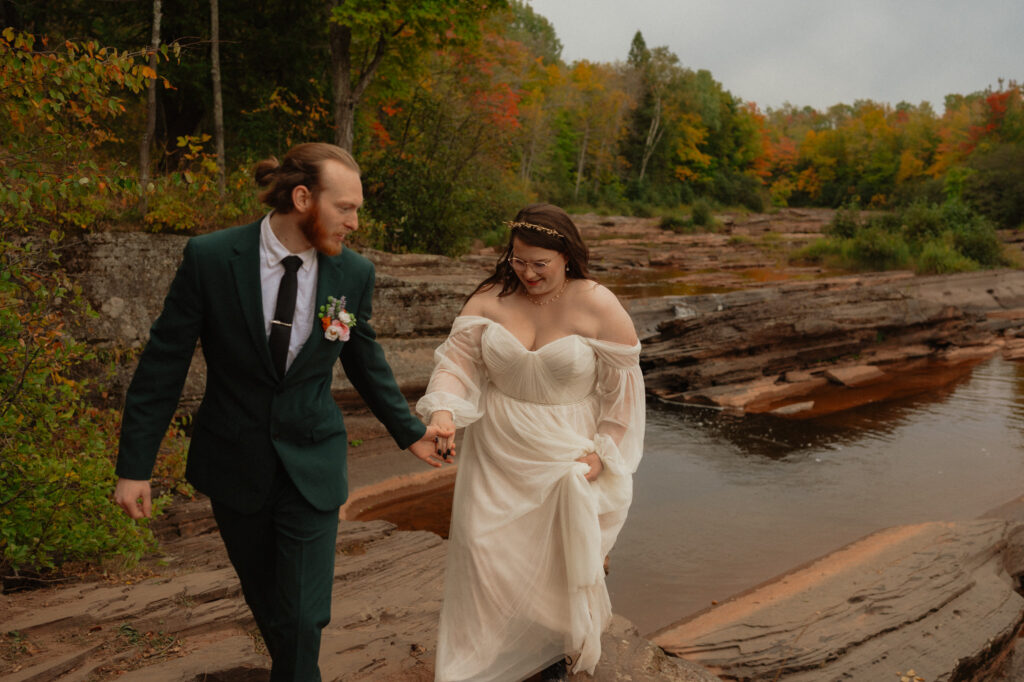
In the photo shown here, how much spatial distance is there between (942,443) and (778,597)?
6165 millimetres

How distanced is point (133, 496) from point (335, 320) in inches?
34.9

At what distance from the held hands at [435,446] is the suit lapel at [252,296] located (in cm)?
79

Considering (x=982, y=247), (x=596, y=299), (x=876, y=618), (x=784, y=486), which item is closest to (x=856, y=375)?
(x=784, y=486)

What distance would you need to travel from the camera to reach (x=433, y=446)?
10.9ft

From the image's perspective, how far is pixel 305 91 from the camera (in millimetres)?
15734

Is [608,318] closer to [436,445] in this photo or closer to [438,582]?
[436,445]

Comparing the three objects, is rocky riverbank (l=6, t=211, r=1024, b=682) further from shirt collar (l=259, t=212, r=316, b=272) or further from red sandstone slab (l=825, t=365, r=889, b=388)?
shirt collar (l=259, t=212, r=316, b=272)

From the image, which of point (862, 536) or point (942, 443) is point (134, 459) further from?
point (942, 443)

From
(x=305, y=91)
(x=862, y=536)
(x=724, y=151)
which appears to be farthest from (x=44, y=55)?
(x=724, y=151)

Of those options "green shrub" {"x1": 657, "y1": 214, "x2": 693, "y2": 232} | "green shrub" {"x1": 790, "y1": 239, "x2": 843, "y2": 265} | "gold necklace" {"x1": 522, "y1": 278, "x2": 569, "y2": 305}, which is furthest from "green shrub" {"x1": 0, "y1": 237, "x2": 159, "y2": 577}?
"green shrub" {"x1": 657, "y1": 214, "x2": 693, "y2": 232}

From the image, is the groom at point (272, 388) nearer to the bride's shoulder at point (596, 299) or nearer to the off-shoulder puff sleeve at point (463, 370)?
the off-shoulder puff sleeve at point (463, 370)

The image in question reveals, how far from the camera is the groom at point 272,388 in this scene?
8.80ft

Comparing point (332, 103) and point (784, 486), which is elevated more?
point (332, 103)

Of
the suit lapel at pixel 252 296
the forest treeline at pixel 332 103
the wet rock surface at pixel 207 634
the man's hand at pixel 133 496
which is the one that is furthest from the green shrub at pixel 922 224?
the man's hand at pixel 133 496
